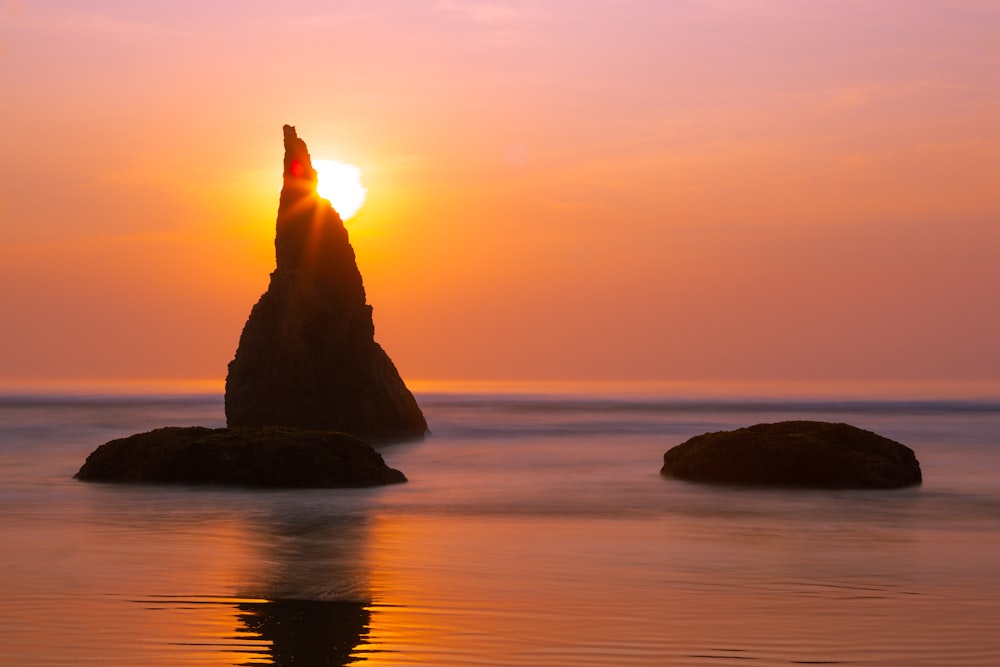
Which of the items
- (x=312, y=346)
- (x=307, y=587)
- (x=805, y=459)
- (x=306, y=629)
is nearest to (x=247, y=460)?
(x=805, y=459)

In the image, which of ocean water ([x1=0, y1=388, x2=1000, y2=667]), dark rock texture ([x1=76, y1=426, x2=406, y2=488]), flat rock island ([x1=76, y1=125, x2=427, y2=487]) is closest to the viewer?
ocean water ([x1=0, y1=388, x2=1000, y2=667])

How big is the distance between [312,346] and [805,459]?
35.6 metres

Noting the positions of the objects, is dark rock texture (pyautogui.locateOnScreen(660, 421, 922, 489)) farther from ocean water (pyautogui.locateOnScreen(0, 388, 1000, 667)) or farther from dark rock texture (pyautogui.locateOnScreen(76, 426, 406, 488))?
dark rock texture (pyautogui.locateOnScreen(76, 426, 406, 488))

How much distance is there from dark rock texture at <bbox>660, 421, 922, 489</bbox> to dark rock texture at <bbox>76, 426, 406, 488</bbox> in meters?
7.80

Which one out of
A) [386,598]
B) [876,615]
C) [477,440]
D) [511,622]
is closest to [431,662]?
[511,622]

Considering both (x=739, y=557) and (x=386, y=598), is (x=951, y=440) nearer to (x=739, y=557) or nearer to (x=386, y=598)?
(x=739, y=557)

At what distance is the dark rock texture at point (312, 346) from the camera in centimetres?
5919

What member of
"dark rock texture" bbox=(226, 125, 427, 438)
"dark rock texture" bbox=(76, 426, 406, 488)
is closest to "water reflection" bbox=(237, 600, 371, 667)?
"dark rock texture" bbox=(76, 426, 406, 488)

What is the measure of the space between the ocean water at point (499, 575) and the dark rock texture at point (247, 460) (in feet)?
2.69

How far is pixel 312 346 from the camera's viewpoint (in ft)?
197

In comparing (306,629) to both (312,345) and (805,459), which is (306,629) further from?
(312,345)

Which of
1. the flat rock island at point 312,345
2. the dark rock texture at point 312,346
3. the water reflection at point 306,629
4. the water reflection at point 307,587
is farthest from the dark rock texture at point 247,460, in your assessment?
the dark rock texture at point 312,346

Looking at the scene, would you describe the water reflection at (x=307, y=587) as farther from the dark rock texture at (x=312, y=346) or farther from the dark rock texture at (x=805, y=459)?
the dark rock texture at (x=312, y=346)

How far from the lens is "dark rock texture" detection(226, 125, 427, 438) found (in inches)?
2330
